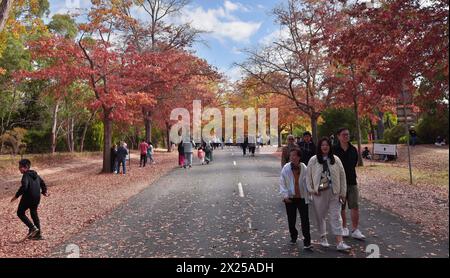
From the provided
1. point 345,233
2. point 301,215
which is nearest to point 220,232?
point 301,215

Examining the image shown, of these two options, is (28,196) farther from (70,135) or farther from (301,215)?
(70,135)

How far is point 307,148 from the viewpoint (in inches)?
388

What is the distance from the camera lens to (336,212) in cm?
638

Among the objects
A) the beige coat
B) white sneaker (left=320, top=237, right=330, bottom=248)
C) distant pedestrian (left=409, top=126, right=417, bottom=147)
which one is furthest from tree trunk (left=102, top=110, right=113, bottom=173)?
distant pedestrian (left=409, top=126, right=417, bottom=147)

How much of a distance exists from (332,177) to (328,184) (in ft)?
0.41

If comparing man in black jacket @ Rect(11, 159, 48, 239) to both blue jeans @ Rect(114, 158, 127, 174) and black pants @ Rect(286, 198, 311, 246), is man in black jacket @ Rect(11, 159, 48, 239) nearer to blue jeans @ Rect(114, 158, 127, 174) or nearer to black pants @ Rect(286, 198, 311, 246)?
black pants @ Rect(286, 198, 311, 246)

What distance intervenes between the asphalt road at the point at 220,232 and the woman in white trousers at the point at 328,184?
494 mm

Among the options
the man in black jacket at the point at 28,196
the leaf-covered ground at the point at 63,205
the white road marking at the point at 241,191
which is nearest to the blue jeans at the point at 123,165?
the leaf-covered ground at the point at 63,205

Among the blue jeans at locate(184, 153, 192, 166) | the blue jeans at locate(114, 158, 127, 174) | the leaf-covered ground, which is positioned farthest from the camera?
the blue jeans at locate(184, 153, 192, 166)

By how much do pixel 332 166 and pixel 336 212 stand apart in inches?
28.4

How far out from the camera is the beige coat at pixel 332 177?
6348 mm

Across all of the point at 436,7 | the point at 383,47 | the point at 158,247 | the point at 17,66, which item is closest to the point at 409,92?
the point at 383,47

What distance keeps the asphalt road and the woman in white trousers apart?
49 cm

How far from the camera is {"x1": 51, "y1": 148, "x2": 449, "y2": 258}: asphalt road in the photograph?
6395 mm
